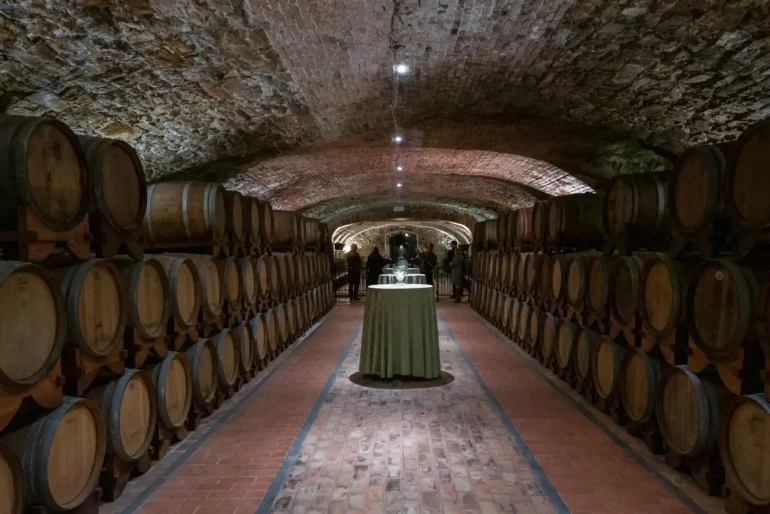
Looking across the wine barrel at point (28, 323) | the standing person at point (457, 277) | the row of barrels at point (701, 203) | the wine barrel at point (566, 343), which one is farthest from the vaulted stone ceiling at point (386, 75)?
the standing person at point (457, 277)

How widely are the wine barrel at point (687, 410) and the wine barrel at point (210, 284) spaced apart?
12.5ft

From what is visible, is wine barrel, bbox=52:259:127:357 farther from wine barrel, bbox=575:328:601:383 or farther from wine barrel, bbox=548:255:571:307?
wine barrel, bbox=548:255:571:307

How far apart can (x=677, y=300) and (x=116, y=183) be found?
3.81m

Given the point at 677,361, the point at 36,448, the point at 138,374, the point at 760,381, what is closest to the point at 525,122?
the point at 677,361

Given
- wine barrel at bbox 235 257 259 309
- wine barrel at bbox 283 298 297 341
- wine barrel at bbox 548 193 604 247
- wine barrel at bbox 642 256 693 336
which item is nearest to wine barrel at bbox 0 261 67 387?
wine barrel at bbox 235 257 259 309

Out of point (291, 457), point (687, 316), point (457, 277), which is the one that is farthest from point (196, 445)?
point (457, 277)

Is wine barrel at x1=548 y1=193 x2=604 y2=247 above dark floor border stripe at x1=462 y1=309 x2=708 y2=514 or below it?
above

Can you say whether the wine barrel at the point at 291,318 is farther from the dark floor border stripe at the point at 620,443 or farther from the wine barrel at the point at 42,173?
the wine barrel at the point at 42,173

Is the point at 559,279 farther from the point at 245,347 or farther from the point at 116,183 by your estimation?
the point at 116,183

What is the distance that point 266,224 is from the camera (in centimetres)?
701

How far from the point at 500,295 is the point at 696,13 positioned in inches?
A: 229

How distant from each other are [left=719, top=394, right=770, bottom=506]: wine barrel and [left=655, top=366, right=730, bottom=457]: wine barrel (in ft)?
0.67

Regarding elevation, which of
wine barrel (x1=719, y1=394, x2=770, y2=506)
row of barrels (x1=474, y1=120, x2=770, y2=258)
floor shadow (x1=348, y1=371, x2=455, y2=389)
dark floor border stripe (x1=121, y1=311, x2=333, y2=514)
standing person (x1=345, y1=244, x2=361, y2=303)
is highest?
row of barrels (x1=474, y1=120, x2=770, y2=258)

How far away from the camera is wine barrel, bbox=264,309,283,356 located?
22.4 feet
